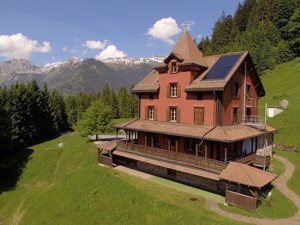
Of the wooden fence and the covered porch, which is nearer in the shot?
the wooden fence

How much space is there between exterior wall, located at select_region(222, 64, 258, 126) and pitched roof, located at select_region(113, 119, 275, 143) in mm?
1294

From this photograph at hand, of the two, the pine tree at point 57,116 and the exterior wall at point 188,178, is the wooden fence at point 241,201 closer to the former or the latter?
the exterior wall at point 188,178

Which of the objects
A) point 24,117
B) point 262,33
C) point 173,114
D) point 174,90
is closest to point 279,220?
point 173,114

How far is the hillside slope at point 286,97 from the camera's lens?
4175cm

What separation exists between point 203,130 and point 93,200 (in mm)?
13522

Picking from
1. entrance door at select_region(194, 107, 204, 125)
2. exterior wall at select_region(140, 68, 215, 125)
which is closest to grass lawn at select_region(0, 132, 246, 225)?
entrance door at select_region(194, 107, 204, 125)

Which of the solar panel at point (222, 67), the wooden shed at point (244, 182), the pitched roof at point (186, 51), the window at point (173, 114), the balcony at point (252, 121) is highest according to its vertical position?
the pitched roof at point (186, 51)

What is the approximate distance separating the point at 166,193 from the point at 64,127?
2658 inches

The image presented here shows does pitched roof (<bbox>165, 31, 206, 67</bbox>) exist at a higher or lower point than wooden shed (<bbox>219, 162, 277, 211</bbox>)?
higher

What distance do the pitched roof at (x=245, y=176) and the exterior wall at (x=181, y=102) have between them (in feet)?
21.5

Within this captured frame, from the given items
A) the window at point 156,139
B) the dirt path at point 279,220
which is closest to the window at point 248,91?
the dirt path at point 279,220

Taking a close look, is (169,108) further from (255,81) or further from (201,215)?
(201,215)

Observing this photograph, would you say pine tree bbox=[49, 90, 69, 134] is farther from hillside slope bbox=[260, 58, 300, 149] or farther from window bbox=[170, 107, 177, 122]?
hillside slope bbox=[260, 58, 300, 149]

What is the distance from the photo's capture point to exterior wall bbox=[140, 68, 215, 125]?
1196 inches
